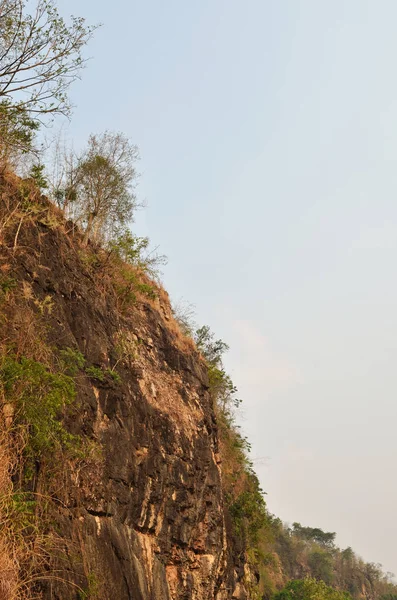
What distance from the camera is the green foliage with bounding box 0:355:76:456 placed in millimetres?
7352

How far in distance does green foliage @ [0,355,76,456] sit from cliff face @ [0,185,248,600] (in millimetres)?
345

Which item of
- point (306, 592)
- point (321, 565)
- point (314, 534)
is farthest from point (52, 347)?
point (314, 534)

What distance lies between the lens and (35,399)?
7.53 meters

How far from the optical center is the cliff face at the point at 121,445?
26.6 ft

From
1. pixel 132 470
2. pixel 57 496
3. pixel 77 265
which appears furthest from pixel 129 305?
pixel 57 496

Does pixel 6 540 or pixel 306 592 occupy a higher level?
pixel 306 592

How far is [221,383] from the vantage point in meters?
22.8

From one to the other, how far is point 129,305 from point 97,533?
712cm

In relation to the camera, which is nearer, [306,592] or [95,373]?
[95,373]

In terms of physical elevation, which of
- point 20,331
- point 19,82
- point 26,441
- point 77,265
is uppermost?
point 19,82

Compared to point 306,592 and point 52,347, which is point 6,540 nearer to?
point 52,347

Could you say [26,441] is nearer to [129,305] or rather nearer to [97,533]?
[97,533]

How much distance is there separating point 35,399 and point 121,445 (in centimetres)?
336

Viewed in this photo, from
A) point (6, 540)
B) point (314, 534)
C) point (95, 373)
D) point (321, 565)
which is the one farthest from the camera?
point (314, 534)
